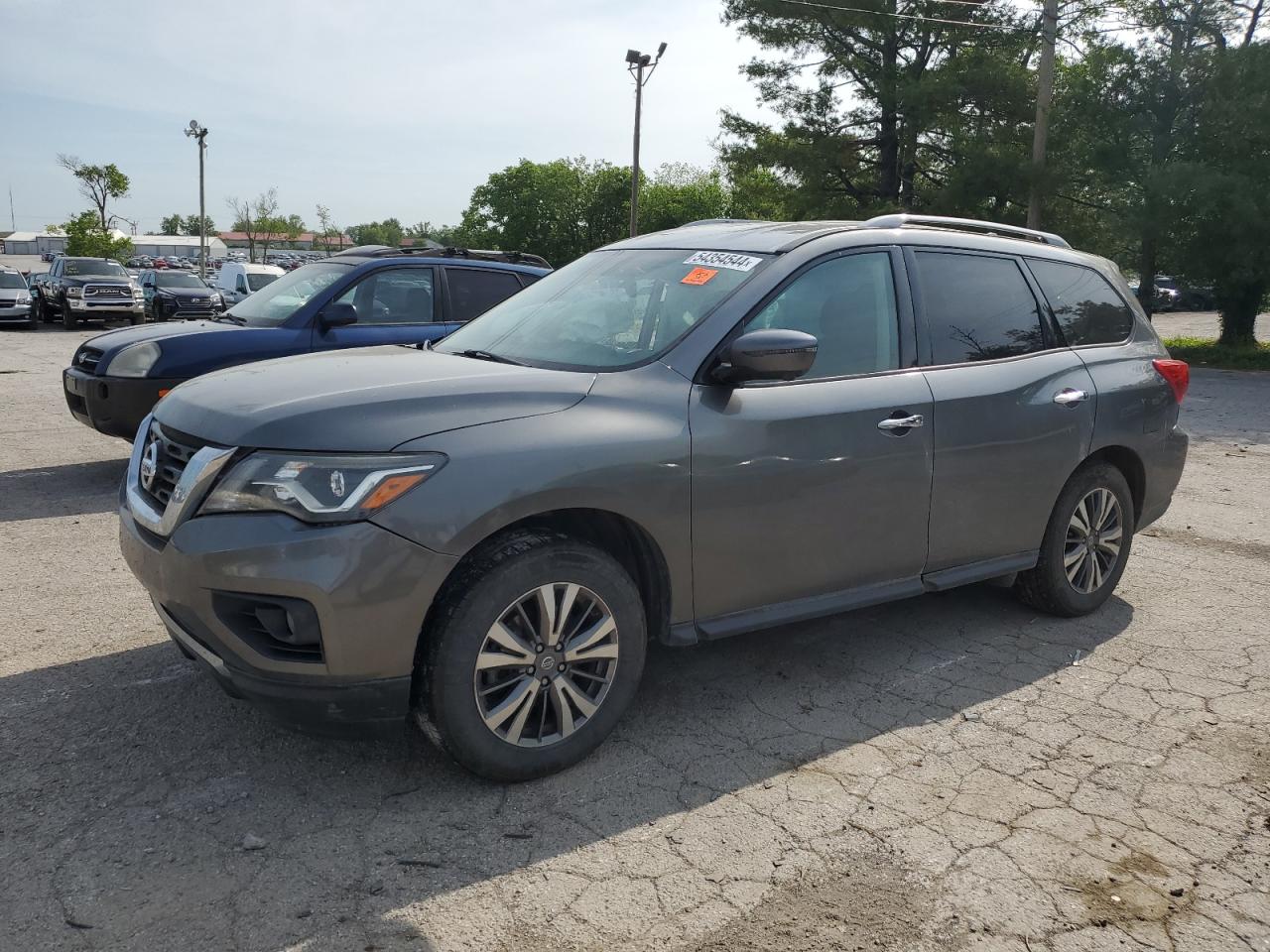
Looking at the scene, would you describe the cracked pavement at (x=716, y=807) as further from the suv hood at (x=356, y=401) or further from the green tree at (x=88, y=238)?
the green tree at (x=88, y=238)

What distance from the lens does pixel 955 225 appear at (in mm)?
4664

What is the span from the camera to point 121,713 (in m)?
3.70

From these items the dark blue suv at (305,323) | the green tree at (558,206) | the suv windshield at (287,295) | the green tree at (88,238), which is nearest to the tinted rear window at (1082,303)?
the dark blue suv at (305,323)

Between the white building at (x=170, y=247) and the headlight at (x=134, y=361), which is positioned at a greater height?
the white building at (x=170, y=247)

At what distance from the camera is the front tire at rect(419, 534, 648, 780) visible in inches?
119

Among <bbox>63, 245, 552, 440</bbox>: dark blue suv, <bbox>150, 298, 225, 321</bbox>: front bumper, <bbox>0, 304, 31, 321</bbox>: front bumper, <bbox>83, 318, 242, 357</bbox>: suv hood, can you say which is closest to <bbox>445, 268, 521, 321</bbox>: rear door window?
<bbox>63, 245, 552, 440</bbox>: dark blue suv

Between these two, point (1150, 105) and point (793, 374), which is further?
point (1150, 105)

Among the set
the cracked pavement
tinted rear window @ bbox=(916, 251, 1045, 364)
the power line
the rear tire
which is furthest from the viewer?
the power line

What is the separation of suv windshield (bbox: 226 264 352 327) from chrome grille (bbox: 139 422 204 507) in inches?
177

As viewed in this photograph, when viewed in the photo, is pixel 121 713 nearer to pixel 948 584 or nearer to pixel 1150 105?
pixel 948 584

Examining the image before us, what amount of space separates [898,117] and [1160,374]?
23.9 meters

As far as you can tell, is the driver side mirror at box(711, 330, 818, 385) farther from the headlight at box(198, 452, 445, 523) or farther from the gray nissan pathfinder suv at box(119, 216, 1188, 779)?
the headlight at box(198, 452, 445, 523)

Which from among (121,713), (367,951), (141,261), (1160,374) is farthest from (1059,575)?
(141,261)

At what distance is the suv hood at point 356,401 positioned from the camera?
298 cm
